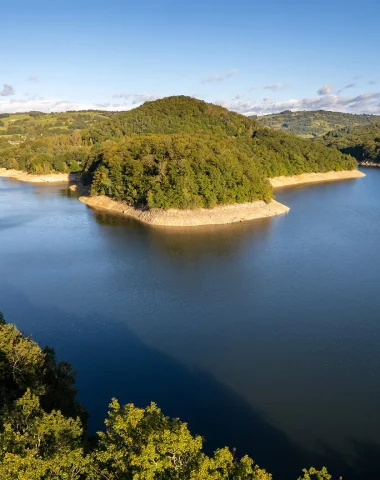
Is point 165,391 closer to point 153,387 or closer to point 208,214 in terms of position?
point 153,387

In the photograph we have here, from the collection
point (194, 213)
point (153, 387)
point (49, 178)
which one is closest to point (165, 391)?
point (153, 387)

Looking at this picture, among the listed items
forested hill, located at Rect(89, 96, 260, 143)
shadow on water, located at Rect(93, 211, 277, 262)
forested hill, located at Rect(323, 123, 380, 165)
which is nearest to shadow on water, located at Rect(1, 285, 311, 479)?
shadow on water, located at Rect(93, 211, 277, 262)

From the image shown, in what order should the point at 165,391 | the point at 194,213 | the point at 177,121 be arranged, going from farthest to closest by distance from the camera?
the point at 177,121 → the point at 194,213 → the point at 165,391

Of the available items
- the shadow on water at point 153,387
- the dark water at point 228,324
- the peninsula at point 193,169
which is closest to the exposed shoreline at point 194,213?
the peninsula at point 193,169

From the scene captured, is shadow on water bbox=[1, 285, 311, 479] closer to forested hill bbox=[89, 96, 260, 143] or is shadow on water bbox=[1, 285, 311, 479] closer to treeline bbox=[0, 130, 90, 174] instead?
treeline bbox=[0, 130, 90, 174]

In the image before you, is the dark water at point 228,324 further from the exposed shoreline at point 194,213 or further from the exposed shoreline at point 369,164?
the exposed shoreline at point 369,164
